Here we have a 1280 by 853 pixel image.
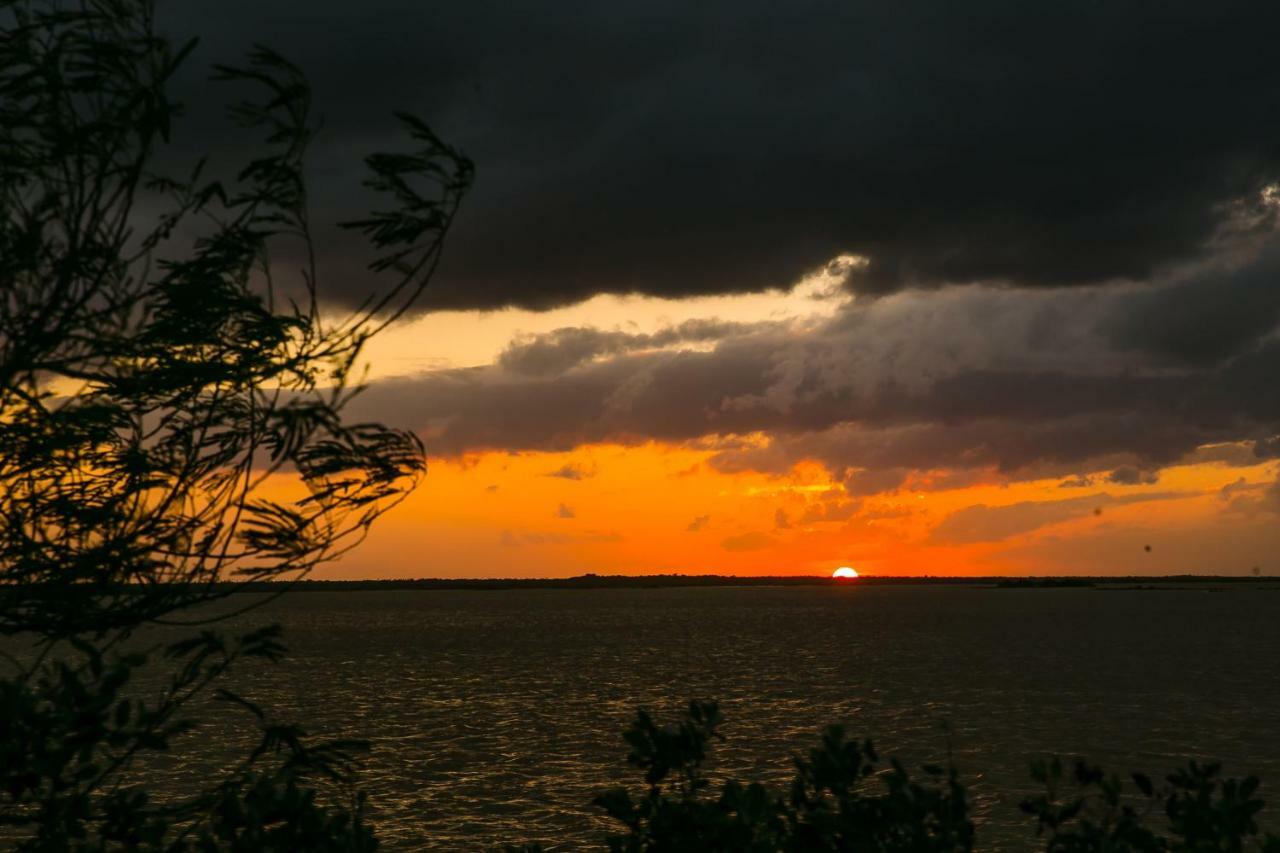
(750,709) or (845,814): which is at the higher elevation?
(845,814)

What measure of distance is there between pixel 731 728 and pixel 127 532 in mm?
53451

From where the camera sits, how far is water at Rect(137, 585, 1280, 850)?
42.8 meters

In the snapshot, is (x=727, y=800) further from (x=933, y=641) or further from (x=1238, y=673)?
(x=933, y=641)

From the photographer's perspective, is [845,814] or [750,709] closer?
[845,814]

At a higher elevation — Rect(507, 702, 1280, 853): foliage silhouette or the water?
Rect(507, 702, 1280, 853): foliage silhouette

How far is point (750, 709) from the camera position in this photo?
7056cm

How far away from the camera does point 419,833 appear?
3659 cm

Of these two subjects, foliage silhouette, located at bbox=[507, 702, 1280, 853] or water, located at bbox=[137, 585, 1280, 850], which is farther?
water, located at bbox=[137, 585, 1280, 850]

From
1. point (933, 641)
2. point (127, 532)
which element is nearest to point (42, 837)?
point (127, 532)

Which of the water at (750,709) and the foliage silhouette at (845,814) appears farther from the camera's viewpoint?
the water at (750,709)

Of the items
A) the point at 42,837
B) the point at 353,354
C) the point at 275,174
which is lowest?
the point at 42,837

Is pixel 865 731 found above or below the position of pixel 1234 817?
below

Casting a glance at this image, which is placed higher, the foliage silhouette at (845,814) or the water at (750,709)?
the foliage silhouette at (845,814)

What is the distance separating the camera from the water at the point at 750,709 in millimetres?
42812
